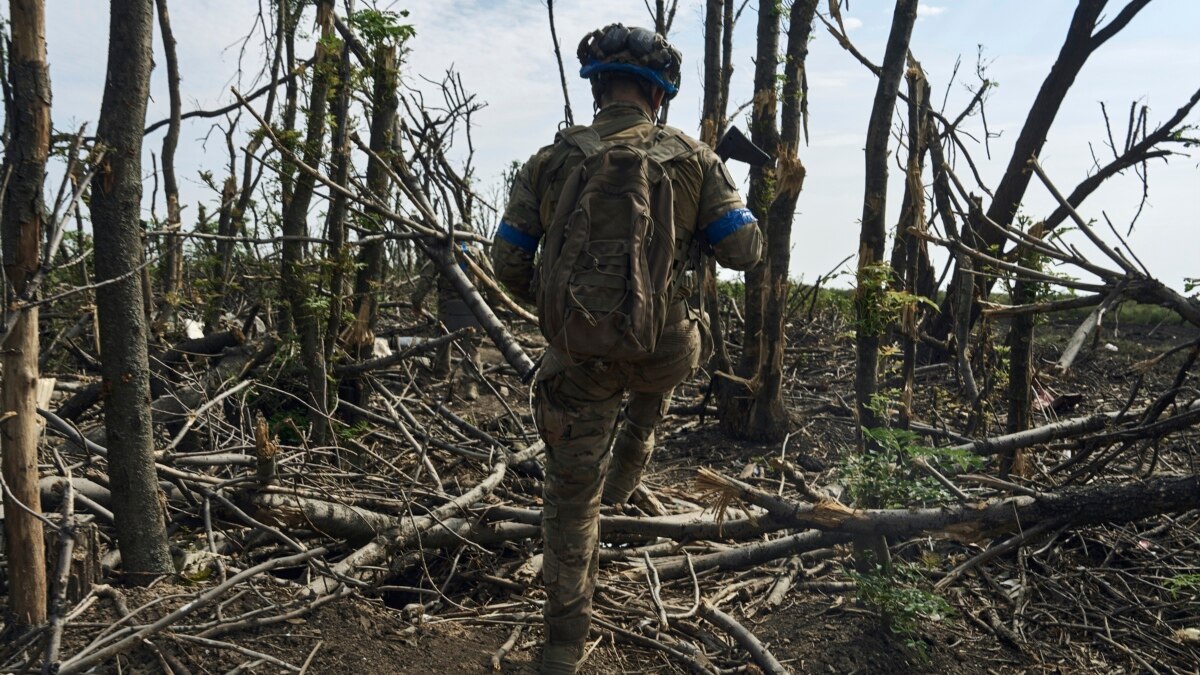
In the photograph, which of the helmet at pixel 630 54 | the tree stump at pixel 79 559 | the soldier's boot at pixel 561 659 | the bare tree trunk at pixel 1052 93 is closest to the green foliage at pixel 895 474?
the soldier's boot at pixel 561 659

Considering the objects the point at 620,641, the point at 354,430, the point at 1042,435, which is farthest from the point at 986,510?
Result: the point at 354,430

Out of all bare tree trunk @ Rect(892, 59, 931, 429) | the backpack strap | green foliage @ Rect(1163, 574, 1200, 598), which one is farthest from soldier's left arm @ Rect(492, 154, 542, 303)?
green foliage @ Rect(1163, 574, 1200, 598)

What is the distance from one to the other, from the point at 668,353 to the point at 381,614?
1.62m

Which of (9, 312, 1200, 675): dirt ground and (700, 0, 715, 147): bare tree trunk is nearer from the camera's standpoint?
(9, 312, 1200, 675): dirt ground

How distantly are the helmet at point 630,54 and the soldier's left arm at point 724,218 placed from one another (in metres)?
0.38

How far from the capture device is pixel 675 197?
11.3 ft

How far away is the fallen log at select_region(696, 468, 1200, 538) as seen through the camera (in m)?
3.75

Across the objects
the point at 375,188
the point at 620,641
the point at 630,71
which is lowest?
the point at 620,641

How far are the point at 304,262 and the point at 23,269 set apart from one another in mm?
2553

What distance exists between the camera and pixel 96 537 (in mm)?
3275

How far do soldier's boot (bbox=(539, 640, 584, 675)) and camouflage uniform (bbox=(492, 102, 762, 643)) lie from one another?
32mm

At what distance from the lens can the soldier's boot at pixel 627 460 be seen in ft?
13.9

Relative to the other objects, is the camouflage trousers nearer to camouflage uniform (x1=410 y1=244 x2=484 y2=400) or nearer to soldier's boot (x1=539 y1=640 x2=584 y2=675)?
soldier's boot (x1=539 y1=640 x2=584 y2=675)

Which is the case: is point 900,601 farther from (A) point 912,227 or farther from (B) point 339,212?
(B) point 339,212
